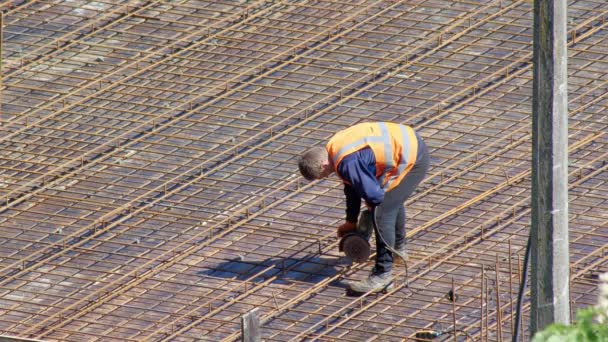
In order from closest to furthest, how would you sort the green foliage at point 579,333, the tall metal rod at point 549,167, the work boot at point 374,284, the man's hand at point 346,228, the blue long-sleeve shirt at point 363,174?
the green foliage at point 579,333, the tall metal rod at point 549,167, the blue long-sleeve shirt at point 363,174, the work boot at point 374,284, the man's hand at point 346,228

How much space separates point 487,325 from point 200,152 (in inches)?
141

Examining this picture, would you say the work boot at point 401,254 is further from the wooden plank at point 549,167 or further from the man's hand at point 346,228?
the wooden plank at point 549,167

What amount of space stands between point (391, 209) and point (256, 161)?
2.17m

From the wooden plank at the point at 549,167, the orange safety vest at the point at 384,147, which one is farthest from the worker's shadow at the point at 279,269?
the wooden plank at the point at 549,167

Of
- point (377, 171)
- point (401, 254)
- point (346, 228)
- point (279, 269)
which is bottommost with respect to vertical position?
point (279, 269)

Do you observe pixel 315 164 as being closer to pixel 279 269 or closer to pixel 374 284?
pixel 374 284

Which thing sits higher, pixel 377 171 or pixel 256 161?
pixel 377 171

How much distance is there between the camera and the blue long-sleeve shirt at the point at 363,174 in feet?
34.3

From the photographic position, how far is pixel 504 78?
526 inches

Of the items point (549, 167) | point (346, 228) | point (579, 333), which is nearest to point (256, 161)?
point (346, 228)

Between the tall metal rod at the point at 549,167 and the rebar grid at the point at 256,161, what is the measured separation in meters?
1.59

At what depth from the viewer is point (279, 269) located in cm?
1136

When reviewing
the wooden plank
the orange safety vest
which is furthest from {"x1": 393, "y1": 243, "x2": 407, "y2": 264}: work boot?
the wooden plank

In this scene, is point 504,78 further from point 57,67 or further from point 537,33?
point 537,33
